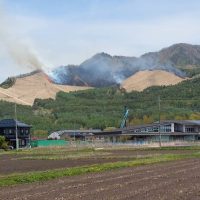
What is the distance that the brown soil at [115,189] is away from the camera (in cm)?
1841

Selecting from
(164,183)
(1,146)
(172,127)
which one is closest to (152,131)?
(172,127)

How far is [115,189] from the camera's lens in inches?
813

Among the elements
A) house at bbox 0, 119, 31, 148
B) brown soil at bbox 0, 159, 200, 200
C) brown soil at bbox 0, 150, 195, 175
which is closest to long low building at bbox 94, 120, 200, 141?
house at bbox 0, 119, 31, 148

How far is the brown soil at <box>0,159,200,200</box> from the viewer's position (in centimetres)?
1841

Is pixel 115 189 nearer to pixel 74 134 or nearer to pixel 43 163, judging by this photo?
pixel 43 163

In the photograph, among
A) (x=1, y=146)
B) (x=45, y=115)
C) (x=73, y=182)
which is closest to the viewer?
(x=73, y=182)

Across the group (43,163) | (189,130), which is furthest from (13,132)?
(43,163)

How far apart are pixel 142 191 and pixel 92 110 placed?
171 metres

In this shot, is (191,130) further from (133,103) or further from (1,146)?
(133,103)

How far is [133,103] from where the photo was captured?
197375 millimetres

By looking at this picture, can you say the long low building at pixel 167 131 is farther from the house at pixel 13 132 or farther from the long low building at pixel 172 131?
the house at pixel 13 132

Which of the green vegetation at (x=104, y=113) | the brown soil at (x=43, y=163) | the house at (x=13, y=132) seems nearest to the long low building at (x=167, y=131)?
the house at (x=13, y=132)

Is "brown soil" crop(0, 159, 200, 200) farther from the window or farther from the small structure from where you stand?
the small structure

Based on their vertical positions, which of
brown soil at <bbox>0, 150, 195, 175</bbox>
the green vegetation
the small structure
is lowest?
the small structure
